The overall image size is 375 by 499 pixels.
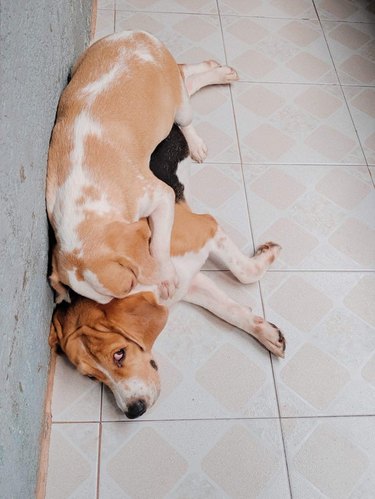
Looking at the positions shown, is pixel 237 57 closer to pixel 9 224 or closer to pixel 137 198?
pixel 137 198

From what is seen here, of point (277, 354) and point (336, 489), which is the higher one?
point (277, 354)

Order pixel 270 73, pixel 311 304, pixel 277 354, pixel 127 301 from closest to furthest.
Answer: pixel 127 301 → pixel 277 354 → pixel 311 304 → pixel 270 73

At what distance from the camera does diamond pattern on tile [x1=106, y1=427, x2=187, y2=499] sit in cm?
167

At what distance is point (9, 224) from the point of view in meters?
1.24

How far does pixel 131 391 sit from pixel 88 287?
37 cm

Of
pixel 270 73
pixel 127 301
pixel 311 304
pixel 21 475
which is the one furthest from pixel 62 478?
pixel 270 73

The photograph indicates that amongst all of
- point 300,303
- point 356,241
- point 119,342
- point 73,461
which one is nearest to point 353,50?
point 356,241

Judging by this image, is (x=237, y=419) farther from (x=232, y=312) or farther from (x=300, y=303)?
(x=300, y=303)

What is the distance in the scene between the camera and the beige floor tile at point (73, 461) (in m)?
1.65

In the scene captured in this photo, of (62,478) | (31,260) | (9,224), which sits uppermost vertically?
(9,224)

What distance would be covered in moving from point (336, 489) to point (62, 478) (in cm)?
88

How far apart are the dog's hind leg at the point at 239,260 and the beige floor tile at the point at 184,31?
1.28 m

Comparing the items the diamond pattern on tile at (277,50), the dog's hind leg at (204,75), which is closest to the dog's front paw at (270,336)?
the dog's hind leg at (204,75)

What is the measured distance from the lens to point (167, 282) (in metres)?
1.67
